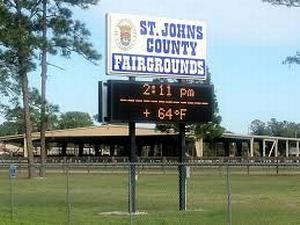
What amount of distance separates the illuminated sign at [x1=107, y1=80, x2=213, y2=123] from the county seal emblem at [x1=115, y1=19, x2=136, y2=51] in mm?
1574

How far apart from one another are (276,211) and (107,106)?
6.10 meters

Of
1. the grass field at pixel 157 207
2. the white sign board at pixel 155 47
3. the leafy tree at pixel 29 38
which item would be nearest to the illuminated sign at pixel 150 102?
the white sign board at pixel 155 47

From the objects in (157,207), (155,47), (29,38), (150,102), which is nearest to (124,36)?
(155,47)

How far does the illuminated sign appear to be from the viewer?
2081 cm

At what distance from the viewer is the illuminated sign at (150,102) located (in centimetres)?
2081

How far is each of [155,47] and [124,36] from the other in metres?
1.04

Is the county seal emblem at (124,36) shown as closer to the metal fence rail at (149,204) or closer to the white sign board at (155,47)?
the white sign board at (155,47)

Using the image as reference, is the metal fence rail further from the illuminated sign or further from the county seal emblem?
the county seal emblem

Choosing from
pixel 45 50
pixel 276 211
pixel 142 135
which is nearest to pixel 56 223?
pixel 276 211

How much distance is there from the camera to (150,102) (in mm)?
21000

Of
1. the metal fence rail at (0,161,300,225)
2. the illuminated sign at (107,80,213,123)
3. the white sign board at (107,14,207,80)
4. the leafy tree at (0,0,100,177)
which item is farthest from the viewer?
the leafy tree at (0,0,100,177)

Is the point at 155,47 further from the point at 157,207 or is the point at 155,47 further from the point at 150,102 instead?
the point at 157,207

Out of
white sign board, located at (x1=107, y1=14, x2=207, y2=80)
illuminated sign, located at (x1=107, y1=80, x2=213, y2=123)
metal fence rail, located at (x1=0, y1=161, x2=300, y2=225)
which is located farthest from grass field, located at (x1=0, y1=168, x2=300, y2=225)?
white sign board, located at (x1=107, y1=14, x2=207, y2=80)

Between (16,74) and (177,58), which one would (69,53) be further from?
(177,58)
